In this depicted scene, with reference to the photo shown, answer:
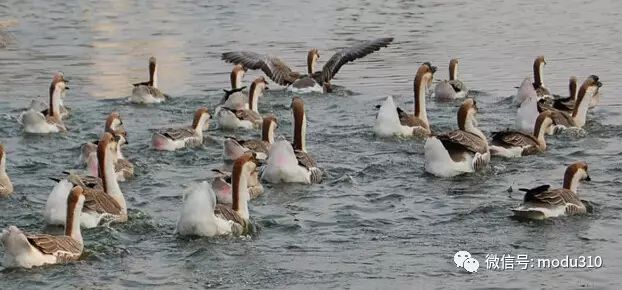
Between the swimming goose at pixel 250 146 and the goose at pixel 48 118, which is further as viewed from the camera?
the goose at pixel 48 118

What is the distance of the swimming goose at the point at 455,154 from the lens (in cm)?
1633

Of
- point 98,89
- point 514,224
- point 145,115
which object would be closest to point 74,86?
point 98,89

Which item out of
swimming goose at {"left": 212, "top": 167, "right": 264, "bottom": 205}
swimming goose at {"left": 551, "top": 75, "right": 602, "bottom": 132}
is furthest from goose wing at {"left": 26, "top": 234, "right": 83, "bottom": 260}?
swimming goose at {"left": 551, "top": 75, "right": 602, "bottom": 132}

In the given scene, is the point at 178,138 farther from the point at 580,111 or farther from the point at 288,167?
the point at 580,111

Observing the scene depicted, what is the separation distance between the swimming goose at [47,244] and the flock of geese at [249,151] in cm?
1

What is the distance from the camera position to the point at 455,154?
16594 mm

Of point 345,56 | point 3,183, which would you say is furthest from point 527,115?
point 3,183

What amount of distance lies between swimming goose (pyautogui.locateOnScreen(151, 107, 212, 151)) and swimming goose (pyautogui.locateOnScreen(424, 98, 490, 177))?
156 inches

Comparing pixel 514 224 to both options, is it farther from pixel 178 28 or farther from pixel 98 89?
pixel 178 28

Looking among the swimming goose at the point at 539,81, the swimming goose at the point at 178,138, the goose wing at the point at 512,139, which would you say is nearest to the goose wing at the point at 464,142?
the goose wing at the point at 512,139

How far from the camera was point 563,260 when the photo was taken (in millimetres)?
12172

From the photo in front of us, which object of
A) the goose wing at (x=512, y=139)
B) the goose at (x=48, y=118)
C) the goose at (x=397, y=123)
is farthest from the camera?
the goose at (x=48, y=118)

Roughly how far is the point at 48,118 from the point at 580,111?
875cm

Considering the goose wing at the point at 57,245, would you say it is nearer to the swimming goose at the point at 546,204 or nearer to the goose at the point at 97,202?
the goose at the point at 97,202
